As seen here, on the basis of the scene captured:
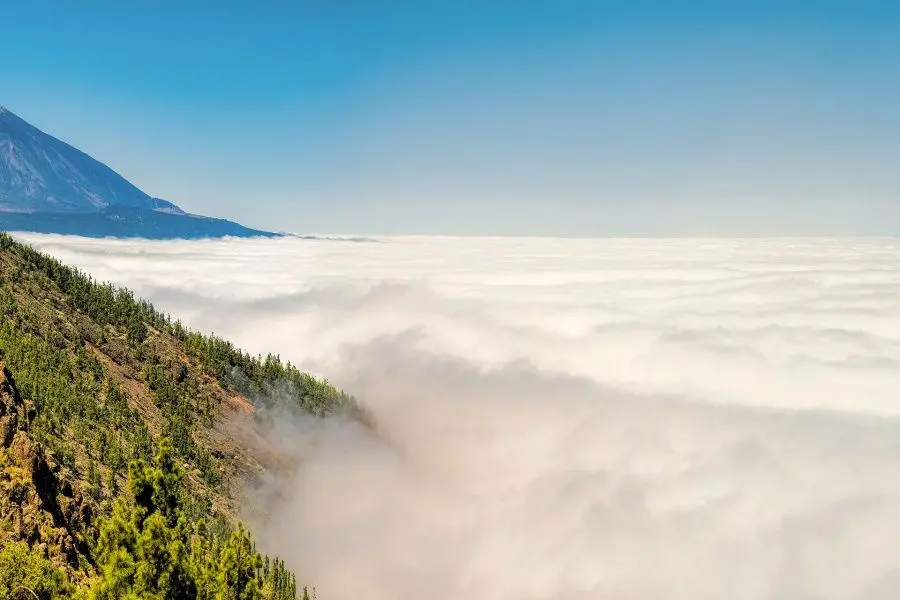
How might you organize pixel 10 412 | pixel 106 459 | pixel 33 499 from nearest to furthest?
pixel 33 499, pixel 10 412, pixel 106 459

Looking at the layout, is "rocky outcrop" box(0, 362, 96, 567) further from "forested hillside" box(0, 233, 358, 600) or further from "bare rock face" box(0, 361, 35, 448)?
"forested hillside" box(0, 233, 358, 600)

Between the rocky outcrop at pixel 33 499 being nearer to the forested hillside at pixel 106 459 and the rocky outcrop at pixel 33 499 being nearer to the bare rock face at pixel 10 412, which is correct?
the bare rock face at pixel 10 412

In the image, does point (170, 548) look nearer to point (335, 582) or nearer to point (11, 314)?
point (11, 314)

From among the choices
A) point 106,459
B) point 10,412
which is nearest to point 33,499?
point 10,412

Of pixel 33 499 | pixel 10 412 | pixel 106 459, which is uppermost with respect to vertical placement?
pixel 10 412

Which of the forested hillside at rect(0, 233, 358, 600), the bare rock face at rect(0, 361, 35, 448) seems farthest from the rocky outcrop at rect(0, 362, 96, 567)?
the forested hillside at rect(0, 233, 358, 600)

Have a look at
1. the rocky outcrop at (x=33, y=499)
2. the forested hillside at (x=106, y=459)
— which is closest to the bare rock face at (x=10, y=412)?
the rocky outcrop at (x=33, y=499)

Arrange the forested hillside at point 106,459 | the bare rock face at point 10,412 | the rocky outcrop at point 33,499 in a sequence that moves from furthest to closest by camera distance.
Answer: the bare rock face at point 10,412, the rocky outcrop at point 33,499, the forested hillside at point 106,459

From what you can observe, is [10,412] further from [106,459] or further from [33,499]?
[106,459]

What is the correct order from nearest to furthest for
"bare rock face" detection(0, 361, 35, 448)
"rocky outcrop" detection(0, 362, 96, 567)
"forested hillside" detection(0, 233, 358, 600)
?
"forested hillside" detection(0, 233, 358, 600)
"rocky outcrop" detection(0, 362, 96, 567)
"bare rock face" detection(0, 361, 35, 448)
